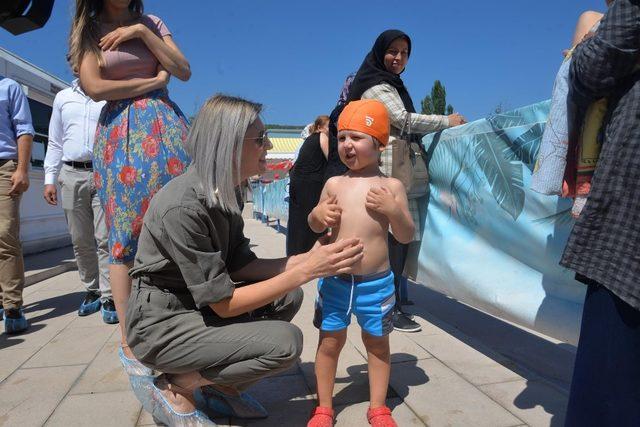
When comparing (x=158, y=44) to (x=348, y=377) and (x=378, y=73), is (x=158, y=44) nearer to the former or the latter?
(x=378, y=73)

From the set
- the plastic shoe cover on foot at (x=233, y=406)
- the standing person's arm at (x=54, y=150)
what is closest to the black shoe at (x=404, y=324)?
the plastic shoe cover on foot at (x=233, y=406)

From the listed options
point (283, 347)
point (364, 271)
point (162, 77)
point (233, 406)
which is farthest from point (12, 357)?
point (364, 271)

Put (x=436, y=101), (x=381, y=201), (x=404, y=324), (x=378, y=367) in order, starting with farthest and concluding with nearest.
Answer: (x=436, y=101) → (x=404, y=324) → (x=378, y=367) → (x=381, y=201)

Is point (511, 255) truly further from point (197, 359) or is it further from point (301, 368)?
point (197, 359)

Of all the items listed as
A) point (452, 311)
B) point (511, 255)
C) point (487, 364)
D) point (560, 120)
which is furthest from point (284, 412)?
point (452, 311)

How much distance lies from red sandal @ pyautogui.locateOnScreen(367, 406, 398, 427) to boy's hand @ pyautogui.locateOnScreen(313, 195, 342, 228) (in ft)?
2.67

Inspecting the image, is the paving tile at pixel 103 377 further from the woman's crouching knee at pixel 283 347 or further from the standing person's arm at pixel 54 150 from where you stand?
the standing person's arm at pixel 54 150

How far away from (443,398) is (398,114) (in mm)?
1654

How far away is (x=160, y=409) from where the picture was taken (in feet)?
6.12

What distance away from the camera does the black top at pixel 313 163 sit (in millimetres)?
3369

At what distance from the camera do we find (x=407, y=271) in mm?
3424

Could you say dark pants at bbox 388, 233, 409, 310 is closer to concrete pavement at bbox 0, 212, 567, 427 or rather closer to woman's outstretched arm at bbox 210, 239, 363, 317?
concrete pavement at bbox 0, 212, 567, 427

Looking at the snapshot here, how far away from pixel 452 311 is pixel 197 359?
8.76 ft

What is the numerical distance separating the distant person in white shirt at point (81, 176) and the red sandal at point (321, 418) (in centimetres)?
226
